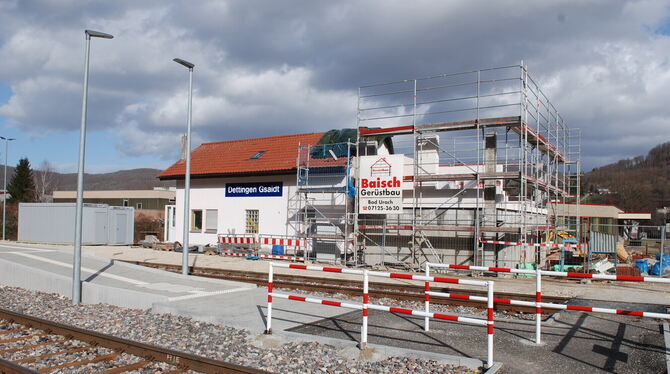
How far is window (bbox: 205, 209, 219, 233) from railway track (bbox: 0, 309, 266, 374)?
20.0 metres

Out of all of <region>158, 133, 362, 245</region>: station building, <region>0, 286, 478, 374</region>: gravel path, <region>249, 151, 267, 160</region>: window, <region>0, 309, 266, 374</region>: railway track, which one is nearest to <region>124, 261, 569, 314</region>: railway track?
<region>0, 286, 478, 374</region>: gravel path

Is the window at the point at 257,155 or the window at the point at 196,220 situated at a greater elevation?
the window at the point at 257,155

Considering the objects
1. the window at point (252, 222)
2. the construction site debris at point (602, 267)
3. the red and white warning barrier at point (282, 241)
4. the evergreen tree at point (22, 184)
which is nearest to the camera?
the construction site debris at point (602, 267)

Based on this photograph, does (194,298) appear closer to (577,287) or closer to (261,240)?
(577,287)

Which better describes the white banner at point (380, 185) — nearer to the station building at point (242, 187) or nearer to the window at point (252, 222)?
the station building at point (242, 187)

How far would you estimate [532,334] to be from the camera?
28.0ft

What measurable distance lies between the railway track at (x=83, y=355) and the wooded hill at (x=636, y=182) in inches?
2372

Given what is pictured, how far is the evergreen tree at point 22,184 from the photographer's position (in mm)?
63719

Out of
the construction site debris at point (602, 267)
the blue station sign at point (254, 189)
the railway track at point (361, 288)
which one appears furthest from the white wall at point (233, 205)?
the construction site debris at point (602, 267)

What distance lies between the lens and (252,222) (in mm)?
27875

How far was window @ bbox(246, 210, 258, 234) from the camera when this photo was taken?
27.7 m

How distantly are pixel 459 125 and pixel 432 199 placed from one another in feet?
11.1

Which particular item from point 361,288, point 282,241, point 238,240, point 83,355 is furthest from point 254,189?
point 83,355

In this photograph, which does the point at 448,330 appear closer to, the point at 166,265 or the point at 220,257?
the point at 166,265
